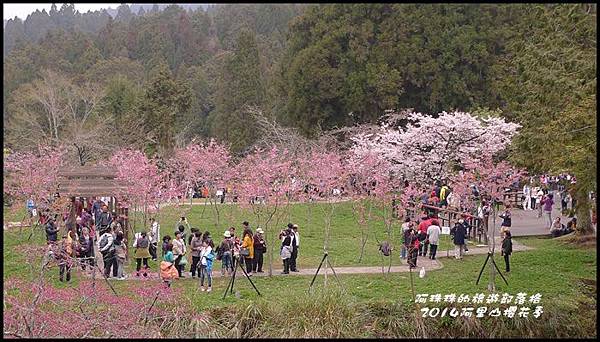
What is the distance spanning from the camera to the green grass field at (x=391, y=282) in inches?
447

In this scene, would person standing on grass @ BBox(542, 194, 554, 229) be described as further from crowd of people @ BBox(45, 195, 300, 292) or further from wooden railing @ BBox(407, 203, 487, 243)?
crowd of people @ BBox(45, 195, 300, 292)

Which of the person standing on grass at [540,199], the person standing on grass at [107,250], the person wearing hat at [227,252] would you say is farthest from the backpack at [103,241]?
the person standing on grass at [540,199]

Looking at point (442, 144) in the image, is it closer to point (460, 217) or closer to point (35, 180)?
point (460, 217)

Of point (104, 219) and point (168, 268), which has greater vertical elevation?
point (104, 219)

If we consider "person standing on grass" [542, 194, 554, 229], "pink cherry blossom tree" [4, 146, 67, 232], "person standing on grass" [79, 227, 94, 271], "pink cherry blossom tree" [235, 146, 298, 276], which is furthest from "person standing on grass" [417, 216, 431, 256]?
"pink cherry blossom tree" [4, 146, 67, 232]

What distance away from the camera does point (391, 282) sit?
1323cm

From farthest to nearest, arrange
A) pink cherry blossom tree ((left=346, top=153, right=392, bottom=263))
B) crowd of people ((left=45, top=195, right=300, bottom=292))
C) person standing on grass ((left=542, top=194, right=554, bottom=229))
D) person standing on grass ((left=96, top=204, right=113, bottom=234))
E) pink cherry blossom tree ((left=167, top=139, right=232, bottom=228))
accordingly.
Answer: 1. pink cherry blossom tree ((left=167, top=139, right=232, bottom=228))
2. person standing on grass ((left=542, top=194, right=554, bottom=229))
3. pink cherry blossom tree ((left=346, top=153, right=392, bottom=263))
4. person standing on grass ((left=96, top=204, right=113, bottom=234))
5. crowd of people ((left=45, top=195, right=300, bottom=292))

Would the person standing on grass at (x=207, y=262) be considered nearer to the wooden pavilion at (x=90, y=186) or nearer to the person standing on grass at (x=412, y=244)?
the wooden pavilion at (x=90, y=186)

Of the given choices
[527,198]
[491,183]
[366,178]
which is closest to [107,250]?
[491,183]

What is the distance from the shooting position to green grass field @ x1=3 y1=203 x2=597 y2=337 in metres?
11.4

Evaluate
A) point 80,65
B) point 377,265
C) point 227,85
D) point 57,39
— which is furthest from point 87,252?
point 57,39

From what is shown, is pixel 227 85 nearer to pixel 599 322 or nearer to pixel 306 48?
pixel 306 48

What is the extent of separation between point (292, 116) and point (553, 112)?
1714 centimetres

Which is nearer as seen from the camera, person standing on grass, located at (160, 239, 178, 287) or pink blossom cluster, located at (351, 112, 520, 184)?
person standing on grass, located at (160, 239, 178, 287)
